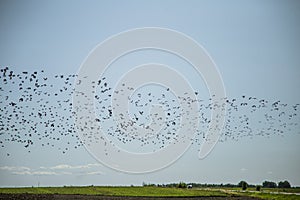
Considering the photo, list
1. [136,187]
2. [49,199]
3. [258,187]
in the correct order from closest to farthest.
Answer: [49,199]
[136,187]
[258,187]

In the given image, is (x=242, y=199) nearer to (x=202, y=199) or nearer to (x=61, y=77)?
(x=202, y=199)

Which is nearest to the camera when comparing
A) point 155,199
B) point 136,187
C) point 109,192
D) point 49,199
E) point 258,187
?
point 49,199

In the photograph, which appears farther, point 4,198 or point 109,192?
point 109,192

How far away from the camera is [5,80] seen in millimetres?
25688

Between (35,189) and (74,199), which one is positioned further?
(35,189)

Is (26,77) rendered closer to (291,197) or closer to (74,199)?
(74,199)

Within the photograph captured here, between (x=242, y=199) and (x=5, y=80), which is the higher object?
(x=5, y=80)

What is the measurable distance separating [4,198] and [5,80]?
1347 centimetres

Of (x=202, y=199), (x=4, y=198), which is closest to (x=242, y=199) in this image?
(x=202, y=199)

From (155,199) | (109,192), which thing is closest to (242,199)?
(155,199)

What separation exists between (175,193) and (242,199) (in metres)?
10.8

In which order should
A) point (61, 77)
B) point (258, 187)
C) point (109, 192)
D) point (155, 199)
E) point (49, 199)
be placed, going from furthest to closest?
point (258, 187)
point (109, 192)
point (155, 199)
point (49, 199)
point (61, 77)

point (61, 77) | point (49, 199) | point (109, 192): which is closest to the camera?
point (61, 77)

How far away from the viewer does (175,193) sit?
4944 cm
